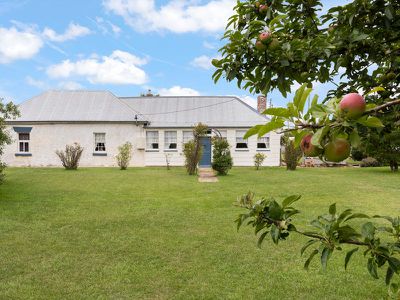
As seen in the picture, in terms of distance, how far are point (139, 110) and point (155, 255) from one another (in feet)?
74.2

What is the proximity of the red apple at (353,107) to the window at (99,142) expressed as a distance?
24818 millimetres

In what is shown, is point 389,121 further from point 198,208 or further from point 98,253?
point 198,208

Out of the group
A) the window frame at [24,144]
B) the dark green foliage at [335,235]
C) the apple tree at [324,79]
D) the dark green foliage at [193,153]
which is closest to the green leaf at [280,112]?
the apple tree at [324,79]

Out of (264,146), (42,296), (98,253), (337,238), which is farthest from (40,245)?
(264,146)

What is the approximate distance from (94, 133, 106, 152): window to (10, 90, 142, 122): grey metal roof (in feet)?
3.40

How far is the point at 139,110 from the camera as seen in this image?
2723cm

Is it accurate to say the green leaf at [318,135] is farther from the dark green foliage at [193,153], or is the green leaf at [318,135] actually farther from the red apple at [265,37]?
the dark green foliage at [193,153]

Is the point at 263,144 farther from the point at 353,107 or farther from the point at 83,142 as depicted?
the point at 353,107

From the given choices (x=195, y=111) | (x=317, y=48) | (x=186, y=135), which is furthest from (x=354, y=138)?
(x=195, y=111)

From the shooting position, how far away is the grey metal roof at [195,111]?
25.4m

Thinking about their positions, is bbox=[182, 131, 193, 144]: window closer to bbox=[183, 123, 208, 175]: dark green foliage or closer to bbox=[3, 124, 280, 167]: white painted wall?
bbox=[3, 124, 280, 167]: white painted wall

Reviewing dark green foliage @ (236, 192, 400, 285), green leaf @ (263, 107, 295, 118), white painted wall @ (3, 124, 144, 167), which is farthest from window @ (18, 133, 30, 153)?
green leaf @ (263, 107, 295, 118)

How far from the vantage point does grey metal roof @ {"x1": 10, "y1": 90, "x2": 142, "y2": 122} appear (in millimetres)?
24812

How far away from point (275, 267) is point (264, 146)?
67.7 feet
